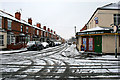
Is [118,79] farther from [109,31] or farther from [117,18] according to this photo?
[117,18]

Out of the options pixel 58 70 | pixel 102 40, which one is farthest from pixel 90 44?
pixel 58 70

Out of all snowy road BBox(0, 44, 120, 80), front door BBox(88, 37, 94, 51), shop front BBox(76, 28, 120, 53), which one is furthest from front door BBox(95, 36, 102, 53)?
snowy road BBox(0, 44, 120, 80)

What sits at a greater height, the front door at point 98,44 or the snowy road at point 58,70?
the front door at point 98,44

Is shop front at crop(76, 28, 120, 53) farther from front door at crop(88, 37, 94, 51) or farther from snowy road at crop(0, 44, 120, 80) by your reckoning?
snowy road at crop(0, 44, 120, 80)

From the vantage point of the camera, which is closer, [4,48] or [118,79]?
[118,79]

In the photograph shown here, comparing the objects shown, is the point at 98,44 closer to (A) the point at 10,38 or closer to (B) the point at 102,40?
(B) the point at 102,40

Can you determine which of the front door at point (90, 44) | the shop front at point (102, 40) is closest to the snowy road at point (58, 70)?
the shop front at point (102, 40)

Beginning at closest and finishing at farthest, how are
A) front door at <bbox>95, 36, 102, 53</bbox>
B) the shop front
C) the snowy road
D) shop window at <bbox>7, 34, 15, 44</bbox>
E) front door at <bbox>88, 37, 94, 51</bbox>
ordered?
the snowy road, the shop front, front door at <bbox>95, 36, 102, 53</bbox>, front door at <bbox>88, 37, 94, 51</bbox>, shop window at <bbox>7, 34, 15, 44</bbox>

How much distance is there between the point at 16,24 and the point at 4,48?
7.97m

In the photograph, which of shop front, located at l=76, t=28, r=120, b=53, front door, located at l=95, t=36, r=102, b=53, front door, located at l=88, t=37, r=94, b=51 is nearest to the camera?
shop front, located at l=76, t=28, r=120, b=53

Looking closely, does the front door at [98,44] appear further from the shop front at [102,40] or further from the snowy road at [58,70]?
the snowy road at [58,70]

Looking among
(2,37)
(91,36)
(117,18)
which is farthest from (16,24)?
(117,18)

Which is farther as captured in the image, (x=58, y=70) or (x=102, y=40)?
(x=102, y=40)

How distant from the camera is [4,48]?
53.6ft
